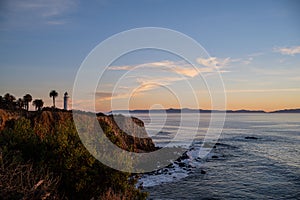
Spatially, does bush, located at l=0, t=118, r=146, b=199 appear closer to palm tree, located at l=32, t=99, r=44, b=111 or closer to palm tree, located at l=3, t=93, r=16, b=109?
palm tree, located at l=3, t=93, r=16, b=109

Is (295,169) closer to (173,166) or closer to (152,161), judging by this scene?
(173,166)

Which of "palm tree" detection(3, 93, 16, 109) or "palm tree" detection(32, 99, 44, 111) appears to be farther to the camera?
"palm tree" detection(32, 99, 44, 111)

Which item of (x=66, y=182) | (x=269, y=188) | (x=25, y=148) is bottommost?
(x=269, y=188)

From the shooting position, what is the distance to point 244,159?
4225cm

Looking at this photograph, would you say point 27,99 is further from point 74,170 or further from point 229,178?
point 74,170

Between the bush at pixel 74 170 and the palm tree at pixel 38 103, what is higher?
the palm tree at pixel 38 103

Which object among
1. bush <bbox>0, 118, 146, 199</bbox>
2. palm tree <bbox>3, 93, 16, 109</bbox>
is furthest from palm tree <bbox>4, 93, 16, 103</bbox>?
bush <bbox>0, 118, 146, 199</bbox>

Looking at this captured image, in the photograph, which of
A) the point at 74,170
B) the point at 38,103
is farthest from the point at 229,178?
the point at 38,103

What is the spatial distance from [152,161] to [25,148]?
26.2 m

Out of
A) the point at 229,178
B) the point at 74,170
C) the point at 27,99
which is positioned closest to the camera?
the point at 74,170

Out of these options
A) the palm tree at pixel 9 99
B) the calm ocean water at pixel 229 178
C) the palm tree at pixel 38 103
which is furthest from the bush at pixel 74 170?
the palm tree at pixel 38 103

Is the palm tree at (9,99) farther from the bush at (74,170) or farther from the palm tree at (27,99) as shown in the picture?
the bush at (74,170)

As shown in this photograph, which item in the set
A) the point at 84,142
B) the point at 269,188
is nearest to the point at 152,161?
the point at 269,188

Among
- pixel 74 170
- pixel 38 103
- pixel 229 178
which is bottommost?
pixel 229 178
